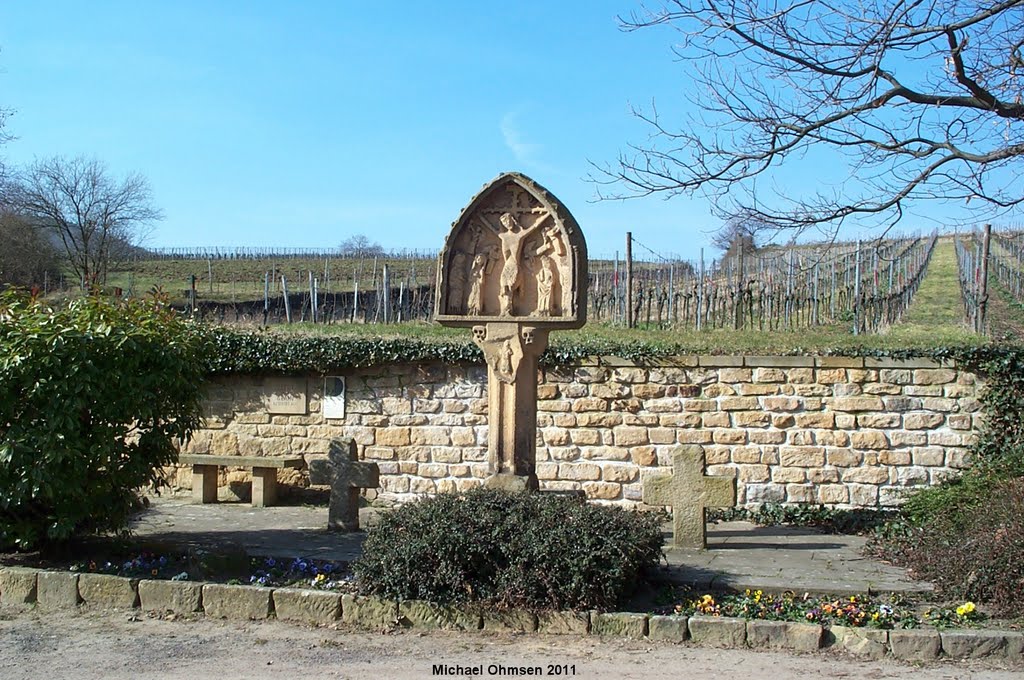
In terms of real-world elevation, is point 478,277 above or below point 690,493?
above

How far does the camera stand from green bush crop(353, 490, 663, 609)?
19.7 feet

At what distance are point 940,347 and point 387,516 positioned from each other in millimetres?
6184

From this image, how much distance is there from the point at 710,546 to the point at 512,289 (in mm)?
2931

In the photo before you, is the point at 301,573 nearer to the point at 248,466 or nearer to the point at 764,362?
the point at 248,466

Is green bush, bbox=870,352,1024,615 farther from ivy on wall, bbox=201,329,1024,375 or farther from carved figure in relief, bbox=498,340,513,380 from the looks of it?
carved figure in relief, bbox=498,340,513,380

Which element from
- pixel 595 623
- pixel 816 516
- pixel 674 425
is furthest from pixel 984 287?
pixel 595 623

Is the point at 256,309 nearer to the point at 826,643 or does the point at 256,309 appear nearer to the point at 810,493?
the point at 810,493

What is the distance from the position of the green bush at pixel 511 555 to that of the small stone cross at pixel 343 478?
2.27m

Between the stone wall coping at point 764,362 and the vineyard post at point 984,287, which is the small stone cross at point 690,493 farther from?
the vineyard post at point 984,287

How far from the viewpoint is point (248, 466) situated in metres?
10.6

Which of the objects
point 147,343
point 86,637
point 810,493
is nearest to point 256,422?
point 147,343

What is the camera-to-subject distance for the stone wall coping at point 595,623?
5477mm

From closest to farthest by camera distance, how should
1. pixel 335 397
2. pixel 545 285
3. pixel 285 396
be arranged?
pixel 545 285 < pixel 335 397 < pixel 285 396

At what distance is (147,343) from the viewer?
7.76 m
